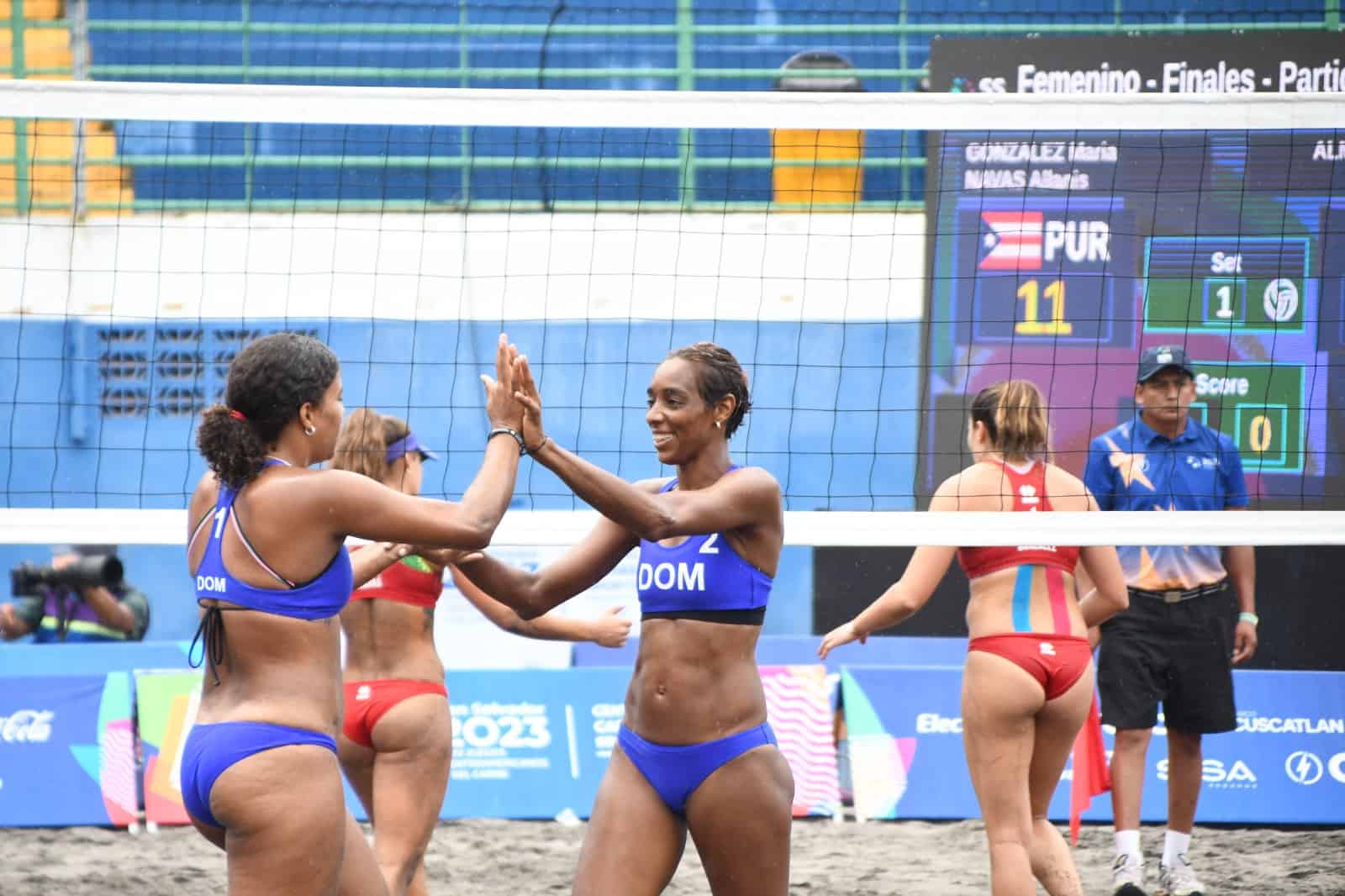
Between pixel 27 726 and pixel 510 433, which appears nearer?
pixel 510 433

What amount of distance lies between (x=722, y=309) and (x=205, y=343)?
3.31 meters

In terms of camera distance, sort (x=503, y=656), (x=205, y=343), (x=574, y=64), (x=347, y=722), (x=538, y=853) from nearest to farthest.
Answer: (x=347, y=722) → (x=538, y=853) → (x=503, y=656) → (x=205, y=343) → (x=574, y=64)

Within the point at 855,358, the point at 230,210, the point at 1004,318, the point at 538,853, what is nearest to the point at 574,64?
the point at 230,210

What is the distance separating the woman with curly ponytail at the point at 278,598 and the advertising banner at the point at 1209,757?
4.86 metres

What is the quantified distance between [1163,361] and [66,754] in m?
5.81

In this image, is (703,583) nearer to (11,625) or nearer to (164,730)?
(164,730)

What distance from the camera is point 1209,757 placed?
308 inches

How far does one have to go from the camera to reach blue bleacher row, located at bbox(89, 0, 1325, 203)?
10773 mm

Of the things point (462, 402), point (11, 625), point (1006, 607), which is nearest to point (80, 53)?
point (462, 402)

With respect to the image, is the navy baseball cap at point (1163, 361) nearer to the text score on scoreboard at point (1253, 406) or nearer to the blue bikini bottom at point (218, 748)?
the text score on scoreboard at point (1253, 406)

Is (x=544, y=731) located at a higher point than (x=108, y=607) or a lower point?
lower

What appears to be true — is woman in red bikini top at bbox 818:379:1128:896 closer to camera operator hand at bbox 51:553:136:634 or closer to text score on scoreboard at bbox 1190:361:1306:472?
text score on scoreboard at bbox 1190:361:1306:472

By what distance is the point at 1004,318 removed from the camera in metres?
8.05

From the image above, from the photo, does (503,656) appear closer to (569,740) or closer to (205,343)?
(569,740)
